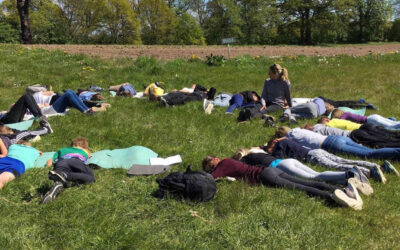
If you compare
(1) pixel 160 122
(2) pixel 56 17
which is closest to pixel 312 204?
(1) pixel 160 122

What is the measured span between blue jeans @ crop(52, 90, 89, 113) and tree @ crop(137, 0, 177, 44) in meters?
38.1

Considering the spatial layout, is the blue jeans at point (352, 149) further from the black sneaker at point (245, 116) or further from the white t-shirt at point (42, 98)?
the white t-shirt at point (42, 98)

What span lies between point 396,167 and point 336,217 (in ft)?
6.62

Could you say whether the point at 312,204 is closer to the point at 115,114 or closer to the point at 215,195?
the point at 215,195

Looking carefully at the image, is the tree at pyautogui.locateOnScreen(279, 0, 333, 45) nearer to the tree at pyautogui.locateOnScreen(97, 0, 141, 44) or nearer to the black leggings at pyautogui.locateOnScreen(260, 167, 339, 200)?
the tree at pyautogui.locateOnScreen(97, 0, 141, 44)

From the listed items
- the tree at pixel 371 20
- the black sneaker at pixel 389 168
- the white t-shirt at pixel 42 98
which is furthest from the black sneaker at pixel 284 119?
the tree at pixel 371 20

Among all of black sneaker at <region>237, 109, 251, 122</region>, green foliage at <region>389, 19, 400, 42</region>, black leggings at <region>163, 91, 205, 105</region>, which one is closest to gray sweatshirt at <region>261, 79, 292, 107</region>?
black sneaker at <region>237, 109, 251, 122</region>

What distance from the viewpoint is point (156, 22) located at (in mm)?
46406

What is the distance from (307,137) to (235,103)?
137 inches

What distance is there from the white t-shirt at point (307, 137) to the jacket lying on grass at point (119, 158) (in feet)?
8.33

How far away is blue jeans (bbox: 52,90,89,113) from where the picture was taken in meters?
8.73

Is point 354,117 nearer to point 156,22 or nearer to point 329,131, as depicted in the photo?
point 329,131

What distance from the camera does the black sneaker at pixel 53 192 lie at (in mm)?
4129

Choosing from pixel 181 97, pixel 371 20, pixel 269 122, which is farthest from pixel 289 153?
pixel 371 20
